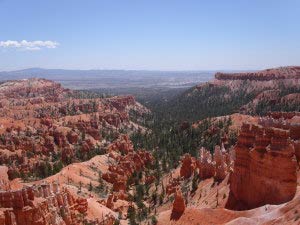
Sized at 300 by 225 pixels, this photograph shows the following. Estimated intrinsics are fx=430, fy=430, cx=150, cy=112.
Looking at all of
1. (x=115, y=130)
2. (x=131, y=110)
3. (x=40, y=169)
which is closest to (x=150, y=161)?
(x=40, y=169)

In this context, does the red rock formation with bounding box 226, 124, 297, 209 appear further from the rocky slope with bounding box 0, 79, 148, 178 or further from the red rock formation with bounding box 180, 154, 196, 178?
the rocky slope with bounding box 0, 79, 148, 178

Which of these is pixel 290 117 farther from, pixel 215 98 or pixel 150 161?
pixel 215 98

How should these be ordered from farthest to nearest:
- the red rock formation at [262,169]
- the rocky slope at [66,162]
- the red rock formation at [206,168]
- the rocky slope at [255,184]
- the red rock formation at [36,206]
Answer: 1. the red rock formation at [206,168]
2. the red rock formation at [262,169]
3. the rocky slope at [255,184]
4. the rocky slope at [66,162]
5. the red rock formation at [36,206]

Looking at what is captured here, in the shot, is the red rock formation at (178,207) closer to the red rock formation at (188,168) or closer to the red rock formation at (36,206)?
the red rock formation at (36,206)

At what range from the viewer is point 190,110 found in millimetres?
171750

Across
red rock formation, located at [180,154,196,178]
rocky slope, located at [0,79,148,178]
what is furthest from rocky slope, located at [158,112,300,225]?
rocky slope, located at [0,79,148,178]

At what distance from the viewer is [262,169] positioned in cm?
3938

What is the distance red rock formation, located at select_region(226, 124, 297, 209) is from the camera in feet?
121

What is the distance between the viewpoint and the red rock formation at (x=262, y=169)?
36.9 meters

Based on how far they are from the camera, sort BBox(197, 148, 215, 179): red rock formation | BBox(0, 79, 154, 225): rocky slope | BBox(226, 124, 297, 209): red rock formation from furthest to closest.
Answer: BBox(197, 148, 215, 179): red rock formation < BBox(226, 124, 297, 209): red rock formation < BBox(0, 79, 154, 225): rocky slope

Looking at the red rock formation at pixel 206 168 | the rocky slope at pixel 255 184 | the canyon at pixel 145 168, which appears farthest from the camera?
the red rock formation at pixel 206 168

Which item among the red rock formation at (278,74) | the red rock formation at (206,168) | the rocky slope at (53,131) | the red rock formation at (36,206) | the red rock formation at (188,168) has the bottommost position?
the rocky slope at (53,131)

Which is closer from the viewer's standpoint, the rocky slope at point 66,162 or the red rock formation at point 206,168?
the rocky slope at point 66,162

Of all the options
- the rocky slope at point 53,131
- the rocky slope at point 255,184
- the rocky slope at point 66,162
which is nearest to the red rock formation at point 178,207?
the rocky slope at point 255,184
